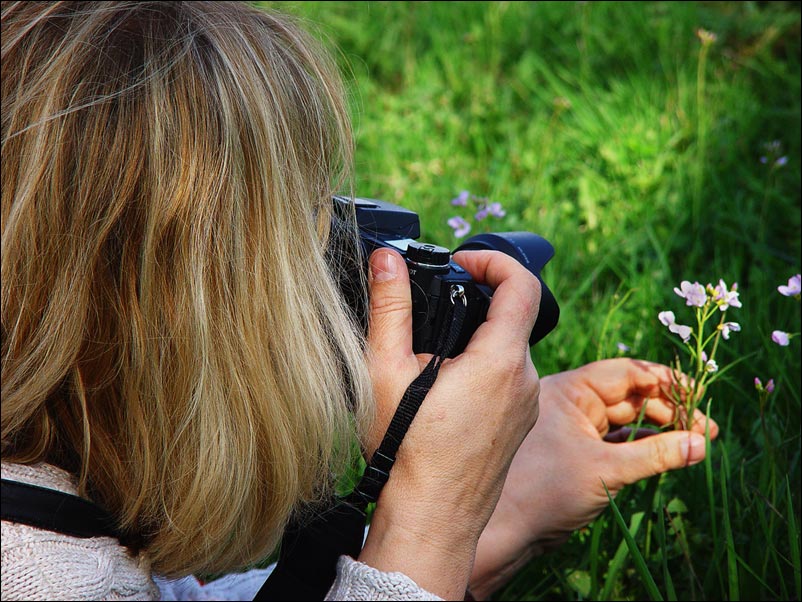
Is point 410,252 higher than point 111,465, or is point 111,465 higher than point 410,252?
point 410,252

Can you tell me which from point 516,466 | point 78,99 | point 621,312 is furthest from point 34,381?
point 621,312

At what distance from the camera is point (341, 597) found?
92 cm

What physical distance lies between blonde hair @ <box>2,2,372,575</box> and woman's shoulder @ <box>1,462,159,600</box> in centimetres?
3

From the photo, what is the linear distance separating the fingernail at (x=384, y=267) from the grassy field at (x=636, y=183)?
32 cm

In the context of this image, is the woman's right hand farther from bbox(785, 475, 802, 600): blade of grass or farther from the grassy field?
bbox(785, 475, 802, 600): blade of grass

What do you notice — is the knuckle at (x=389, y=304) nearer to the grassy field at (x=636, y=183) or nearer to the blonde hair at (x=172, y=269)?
the blonde hair at (x=172, y=269)

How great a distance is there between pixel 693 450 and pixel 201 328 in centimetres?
76

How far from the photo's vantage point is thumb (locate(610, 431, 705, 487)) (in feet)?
4.09

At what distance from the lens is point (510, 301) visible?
106cm

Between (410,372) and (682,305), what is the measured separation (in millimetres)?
875

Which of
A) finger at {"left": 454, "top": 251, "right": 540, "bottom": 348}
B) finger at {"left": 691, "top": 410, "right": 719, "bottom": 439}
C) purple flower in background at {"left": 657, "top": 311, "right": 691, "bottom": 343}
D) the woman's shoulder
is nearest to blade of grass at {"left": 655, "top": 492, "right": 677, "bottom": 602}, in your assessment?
finger at {"left": 691, "top": 410, "right": 719, "bottom": 439}

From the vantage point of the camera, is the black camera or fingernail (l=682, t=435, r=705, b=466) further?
fingernail (l=682, t=435, r=705, b=466)

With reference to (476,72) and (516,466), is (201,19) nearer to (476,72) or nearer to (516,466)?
(516,466)

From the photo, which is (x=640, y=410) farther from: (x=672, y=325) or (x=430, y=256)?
(x=430, y=256)
